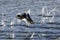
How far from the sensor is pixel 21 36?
34.6 feet

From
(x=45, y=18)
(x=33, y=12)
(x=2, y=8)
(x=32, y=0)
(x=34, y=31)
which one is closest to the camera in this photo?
(x=34, y=31)

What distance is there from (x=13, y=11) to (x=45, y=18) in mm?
2476

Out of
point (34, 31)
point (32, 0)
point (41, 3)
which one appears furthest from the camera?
point (32, 0)

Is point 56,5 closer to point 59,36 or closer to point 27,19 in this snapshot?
point 27,19

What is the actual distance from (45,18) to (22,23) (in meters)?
1.52

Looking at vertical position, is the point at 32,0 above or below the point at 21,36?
above

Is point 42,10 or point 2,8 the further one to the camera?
→ point 2,8

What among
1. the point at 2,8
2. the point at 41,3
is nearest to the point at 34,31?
the point at 2,8

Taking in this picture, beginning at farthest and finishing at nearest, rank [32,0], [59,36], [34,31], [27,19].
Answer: [32,0] → [27,19] → [34,31] → [59,36]

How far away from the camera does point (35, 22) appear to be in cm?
1235

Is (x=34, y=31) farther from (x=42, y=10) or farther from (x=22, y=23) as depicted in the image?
(x=42, y=10)

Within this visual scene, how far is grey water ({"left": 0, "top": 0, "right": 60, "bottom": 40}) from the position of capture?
34.8 ft

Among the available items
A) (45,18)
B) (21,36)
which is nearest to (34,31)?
(21,36)

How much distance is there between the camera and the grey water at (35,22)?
10602mm
